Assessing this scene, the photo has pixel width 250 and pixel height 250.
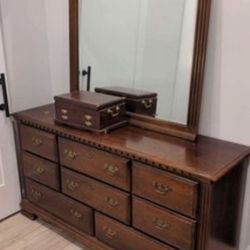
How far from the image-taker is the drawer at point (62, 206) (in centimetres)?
206

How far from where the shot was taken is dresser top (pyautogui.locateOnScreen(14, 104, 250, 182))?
1.52 metres

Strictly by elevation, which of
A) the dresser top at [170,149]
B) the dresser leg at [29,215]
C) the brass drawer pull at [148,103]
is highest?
the brass drawer pull at [148,103]

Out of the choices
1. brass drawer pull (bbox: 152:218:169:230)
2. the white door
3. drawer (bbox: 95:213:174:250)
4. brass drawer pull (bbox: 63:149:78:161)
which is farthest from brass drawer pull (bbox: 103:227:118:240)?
the white door

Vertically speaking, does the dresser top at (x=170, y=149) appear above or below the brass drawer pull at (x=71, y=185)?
above

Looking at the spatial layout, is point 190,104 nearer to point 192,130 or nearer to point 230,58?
point 192,130

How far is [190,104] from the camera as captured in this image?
181 cm

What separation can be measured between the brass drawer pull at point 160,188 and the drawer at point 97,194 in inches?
7.8

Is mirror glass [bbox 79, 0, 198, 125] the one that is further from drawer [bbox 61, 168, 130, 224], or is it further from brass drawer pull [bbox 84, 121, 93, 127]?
drawer [bbox 61, 168, 130, 224]

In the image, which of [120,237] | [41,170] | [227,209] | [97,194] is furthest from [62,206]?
[227,209]

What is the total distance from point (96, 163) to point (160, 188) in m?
0.41

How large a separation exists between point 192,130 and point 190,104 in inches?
5.3

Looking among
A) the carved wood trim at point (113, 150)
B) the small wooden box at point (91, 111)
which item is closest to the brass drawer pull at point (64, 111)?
the small wooden box at point (91, 111)

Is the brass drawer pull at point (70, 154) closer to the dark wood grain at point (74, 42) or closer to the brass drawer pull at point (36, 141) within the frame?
the brass drawer pull at point (36, 141)

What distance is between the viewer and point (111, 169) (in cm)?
180
